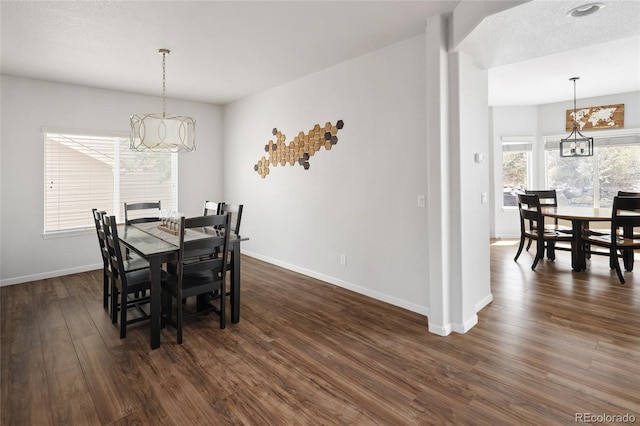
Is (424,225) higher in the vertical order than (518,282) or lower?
higher

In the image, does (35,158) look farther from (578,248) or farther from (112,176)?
(578,248)

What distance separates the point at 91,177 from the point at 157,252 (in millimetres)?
3194

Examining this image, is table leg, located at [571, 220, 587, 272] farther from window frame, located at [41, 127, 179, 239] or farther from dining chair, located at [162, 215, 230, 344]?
window frame, located at [41, 127, 179, 239]

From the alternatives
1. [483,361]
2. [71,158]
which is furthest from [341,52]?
[71,158]

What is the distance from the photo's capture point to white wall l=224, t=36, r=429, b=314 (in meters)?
3.26

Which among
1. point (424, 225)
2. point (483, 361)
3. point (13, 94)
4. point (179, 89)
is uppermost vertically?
point (179, 89)

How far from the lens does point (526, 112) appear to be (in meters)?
7.05

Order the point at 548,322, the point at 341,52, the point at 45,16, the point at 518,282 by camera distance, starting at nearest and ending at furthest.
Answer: the point at 45,16 → the point at 548,322 → the point at 341,52 → the point at 518,282

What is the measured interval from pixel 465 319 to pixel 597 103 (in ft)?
19.4

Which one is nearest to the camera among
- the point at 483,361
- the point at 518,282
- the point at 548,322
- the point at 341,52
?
the point at 483,361

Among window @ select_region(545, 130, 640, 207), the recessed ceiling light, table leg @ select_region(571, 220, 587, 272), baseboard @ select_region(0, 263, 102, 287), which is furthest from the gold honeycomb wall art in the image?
window @ select_region(545, 130, 640, 207)

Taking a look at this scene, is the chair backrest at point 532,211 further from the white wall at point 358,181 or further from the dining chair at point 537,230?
the white wall at point 358,181

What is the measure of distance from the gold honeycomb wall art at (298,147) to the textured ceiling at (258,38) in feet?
2.45

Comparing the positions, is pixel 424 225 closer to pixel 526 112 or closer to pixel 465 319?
pixel 465 319
